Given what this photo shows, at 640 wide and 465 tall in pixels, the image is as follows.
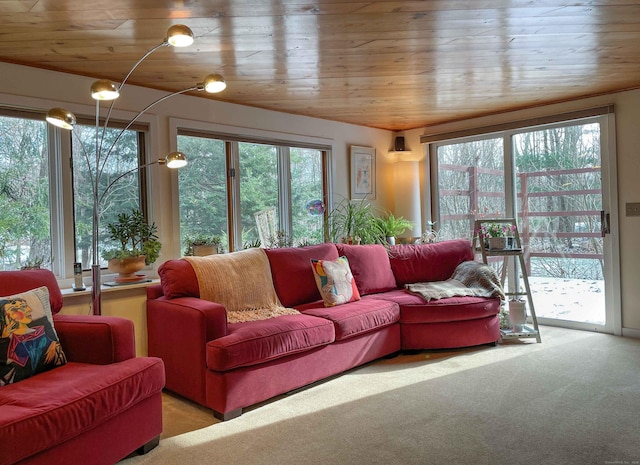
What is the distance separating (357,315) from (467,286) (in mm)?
1213

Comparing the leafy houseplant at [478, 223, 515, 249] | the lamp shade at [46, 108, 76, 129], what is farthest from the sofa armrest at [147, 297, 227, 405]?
the leafy houseplant at [478, 223, 515, 249]

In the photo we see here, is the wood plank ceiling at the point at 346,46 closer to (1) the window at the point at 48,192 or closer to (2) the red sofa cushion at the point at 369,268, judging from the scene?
(1) the window at the point at 48,192

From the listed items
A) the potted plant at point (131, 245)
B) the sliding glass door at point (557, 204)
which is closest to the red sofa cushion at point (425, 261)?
the sliding glass door at point (557, 204)

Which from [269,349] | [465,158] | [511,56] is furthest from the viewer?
[465,158]

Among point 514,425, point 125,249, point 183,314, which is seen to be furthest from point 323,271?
point 514,425

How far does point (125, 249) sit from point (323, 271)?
4.66 feet

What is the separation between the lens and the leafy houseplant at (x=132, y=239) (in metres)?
3.34

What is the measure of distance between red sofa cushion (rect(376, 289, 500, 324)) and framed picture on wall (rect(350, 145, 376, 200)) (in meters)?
1.75

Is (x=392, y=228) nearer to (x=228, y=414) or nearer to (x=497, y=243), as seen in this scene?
(x=497, y=243)

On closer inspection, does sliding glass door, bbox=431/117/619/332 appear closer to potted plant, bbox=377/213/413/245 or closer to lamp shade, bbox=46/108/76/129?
potted plant, bbox=377/213/413/245

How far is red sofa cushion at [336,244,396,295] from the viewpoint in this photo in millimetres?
4047

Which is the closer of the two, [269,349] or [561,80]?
[269,349]

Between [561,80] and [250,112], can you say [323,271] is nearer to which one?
[250,112]

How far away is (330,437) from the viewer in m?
2.43
